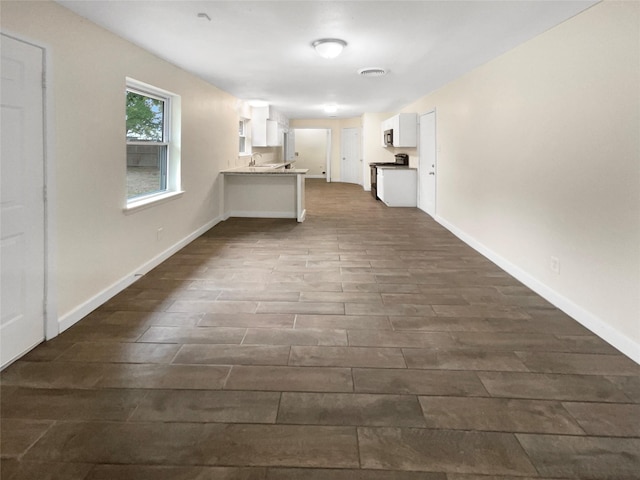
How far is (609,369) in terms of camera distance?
2.48m

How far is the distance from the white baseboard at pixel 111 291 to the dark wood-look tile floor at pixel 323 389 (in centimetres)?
8

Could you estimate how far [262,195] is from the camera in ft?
25.8

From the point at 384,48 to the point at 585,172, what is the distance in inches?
86.6

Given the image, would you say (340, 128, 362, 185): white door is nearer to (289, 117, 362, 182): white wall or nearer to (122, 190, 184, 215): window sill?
(289, 117, 362, 182): white wall

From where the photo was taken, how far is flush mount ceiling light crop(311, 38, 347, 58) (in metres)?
3.94

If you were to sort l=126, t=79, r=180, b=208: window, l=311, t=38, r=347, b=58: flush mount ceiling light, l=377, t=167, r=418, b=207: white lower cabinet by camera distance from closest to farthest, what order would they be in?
l=311, t=38, r=347, b=58: flush mount ceiling light < l=126, t=79, r=180, b=208: window < l=377, t=167, r=418, b=207: white lower cabinet

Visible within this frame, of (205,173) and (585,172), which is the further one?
(205,173)

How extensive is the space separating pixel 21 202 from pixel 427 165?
7.01m

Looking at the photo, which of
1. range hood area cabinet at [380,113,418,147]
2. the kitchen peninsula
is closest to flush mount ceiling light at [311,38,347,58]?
the kitchen peninsula

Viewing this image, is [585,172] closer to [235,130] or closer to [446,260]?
[446,260]

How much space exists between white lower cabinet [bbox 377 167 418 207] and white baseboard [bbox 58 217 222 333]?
16.5 ft

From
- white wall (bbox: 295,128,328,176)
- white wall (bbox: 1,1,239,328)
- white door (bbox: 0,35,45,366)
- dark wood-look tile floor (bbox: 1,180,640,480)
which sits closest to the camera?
dark wood-look tile floor (bbox: 1,180,640,480)

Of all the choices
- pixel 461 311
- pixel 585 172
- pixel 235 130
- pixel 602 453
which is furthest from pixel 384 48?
pixel 235 130

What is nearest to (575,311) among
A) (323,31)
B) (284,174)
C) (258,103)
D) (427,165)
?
(323,31)
